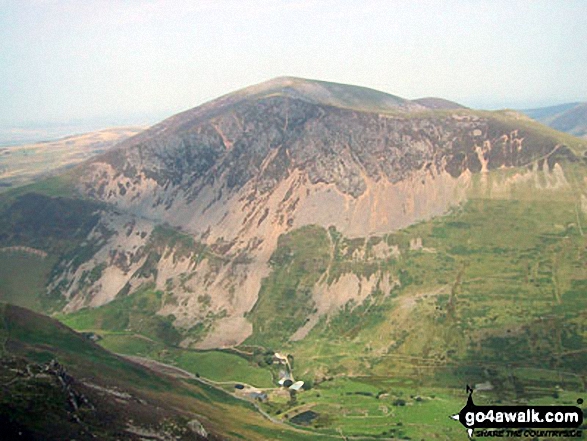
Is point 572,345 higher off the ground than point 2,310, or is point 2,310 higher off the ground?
point 2,310

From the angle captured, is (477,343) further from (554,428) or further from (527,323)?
(554,428)

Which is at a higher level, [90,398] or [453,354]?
[90,398]

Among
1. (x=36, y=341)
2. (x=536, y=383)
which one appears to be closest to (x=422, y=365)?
(x=536, y=383)

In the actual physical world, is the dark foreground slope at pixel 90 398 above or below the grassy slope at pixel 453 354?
above

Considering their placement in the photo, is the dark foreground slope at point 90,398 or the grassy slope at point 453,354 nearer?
the dark foreground slope at point 90,398

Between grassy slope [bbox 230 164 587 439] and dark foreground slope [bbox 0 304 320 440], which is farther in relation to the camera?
grassy slope [bbox 230 164 587 439]

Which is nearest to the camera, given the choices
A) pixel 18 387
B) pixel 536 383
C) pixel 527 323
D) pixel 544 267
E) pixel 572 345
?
pixel 18 387

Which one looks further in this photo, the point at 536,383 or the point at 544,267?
the point at 544,267

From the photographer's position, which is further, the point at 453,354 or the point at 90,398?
the point at 453,354

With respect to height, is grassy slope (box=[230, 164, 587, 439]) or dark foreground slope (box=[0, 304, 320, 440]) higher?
dark foreground slope (box=[0, 304, 320, 440])

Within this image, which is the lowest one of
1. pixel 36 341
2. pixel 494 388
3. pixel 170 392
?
pixel 494 388

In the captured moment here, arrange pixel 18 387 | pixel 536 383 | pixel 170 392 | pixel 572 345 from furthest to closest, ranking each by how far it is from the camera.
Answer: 1. pixel 572 345
2. pixel 536 383
3. pixel 170 392
4. pixel 18 387
